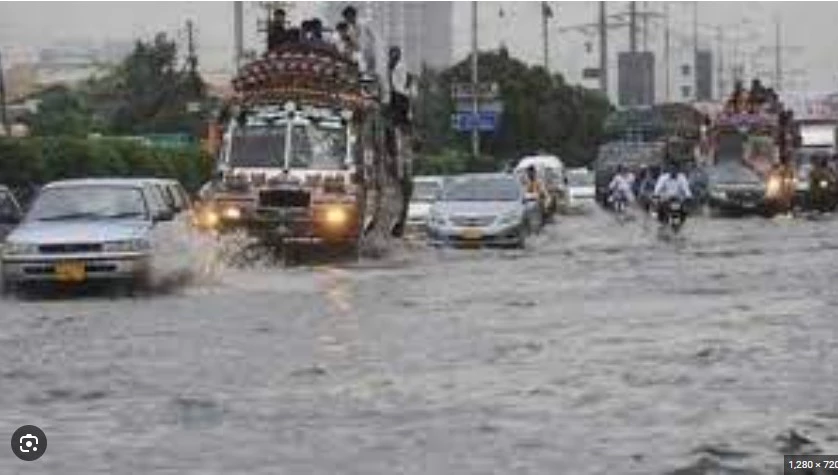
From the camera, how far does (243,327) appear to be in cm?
1800

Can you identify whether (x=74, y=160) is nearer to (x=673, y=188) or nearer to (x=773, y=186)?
(x=673, y=188)

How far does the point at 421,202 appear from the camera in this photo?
144ft

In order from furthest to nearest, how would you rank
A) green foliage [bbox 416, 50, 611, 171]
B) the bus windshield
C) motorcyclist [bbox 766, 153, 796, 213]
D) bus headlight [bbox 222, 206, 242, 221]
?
green foliage [bbox 416, 50, 611, 171] → motorcyclist [bbox 766, 153, 796, 213] → the bus windshield → bus headlight [bbox 222, 206, 242, 221]

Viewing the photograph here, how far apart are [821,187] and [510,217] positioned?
78.8 ft

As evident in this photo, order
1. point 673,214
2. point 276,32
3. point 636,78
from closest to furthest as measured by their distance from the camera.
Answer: point 276,32
point 673,214
point 636,78

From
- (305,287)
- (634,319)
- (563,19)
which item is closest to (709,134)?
(305,287)

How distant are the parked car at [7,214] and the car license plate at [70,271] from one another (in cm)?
318

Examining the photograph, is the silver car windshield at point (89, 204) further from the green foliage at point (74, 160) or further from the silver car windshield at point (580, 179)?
the silver car windshield at point (580, 179)

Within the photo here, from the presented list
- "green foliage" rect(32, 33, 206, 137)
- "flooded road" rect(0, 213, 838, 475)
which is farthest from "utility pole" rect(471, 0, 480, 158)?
"flooded road" rect(0, 213, 838, 475)

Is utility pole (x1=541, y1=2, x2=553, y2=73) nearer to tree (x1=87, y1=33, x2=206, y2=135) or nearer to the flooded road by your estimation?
tree (x1=87, y1=33, x2=206, y2=135)

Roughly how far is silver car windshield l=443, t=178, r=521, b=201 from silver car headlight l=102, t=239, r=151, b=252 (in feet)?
47.7

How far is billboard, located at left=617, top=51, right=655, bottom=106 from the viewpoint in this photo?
12825 centimetres

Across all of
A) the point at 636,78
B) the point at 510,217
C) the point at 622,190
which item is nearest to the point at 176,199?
the point at 510,217

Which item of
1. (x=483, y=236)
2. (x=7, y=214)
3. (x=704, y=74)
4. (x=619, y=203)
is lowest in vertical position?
(x=619, y=203)
